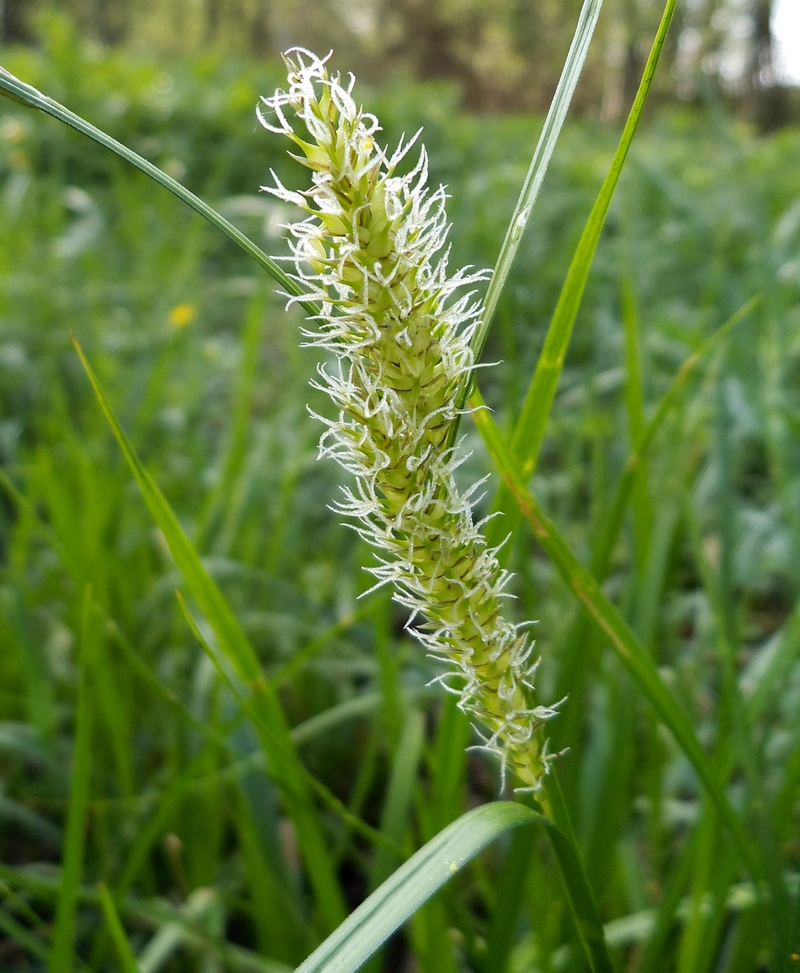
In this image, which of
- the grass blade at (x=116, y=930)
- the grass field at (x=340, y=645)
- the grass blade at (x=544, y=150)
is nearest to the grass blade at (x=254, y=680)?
the grass field at (x=340, y=645)

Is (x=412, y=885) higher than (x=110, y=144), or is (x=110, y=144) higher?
(x=110, y=144)

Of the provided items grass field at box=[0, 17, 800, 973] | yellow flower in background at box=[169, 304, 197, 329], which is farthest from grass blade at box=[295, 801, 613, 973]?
yellow flower in background at box=[169, 304, 197, 329]

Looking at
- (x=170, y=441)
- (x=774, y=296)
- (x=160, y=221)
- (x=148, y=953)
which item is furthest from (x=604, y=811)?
(x=160, y=221)

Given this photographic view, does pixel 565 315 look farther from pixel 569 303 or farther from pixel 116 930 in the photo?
pixel 116 930

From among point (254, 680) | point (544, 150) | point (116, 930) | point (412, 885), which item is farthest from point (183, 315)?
point (412, 885)

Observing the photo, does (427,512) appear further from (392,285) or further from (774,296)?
(774,296)
